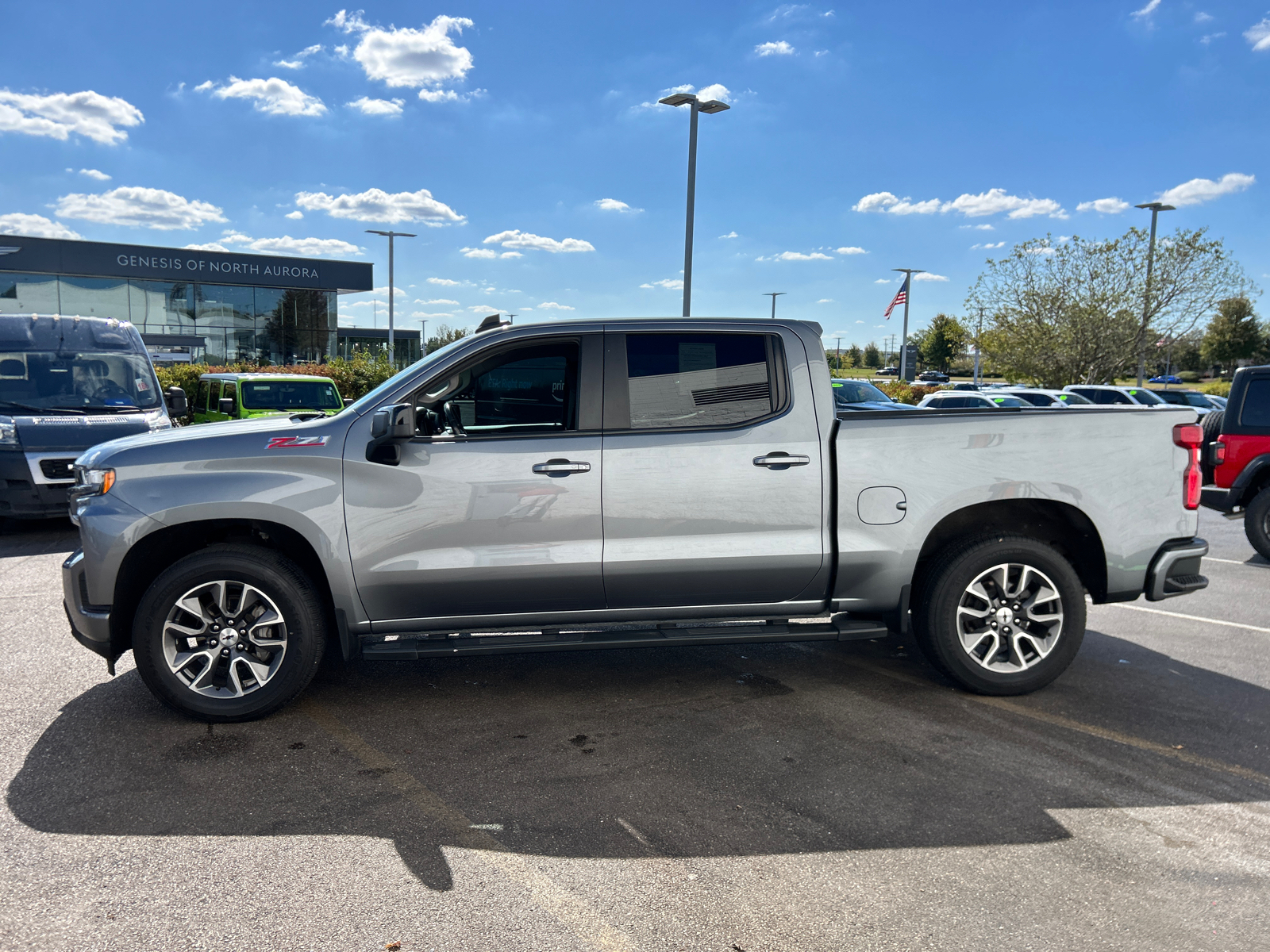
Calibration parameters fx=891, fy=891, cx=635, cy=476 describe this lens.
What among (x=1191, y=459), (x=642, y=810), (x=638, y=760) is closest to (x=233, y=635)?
(x=638, y=760)

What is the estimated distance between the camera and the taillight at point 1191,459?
4672 mm

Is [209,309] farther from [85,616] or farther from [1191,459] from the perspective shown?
[1191,459]

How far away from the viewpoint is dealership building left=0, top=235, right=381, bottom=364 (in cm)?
3903

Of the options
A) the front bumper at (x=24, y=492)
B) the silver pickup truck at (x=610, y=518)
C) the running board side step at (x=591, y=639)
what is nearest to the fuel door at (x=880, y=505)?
the silver pickup truck at (x=610, y=518)

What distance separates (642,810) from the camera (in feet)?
11.6

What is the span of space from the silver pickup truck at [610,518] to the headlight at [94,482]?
18mm

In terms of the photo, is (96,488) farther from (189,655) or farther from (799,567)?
(799,567)

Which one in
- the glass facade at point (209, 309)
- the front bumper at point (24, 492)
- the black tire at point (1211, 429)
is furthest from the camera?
the glass facade at point (209, 309)

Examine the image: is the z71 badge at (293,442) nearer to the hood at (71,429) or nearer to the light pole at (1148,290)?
the hood at (71,429)

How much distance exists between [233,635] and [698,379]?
8.56ft

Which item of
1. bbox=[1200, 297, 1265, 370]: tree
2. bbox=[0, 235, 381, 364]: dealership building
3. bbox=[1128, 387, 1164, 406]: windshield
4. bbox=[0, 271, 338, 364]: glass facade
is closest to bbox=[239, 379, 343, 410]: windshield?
bbox=[1128, 387, 1164, 406]: windshield

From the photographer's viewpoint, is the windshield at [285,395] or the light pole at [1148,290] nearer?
the windshield at [285,395]

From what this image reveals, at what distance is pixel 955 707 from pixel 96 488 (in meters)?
4.41

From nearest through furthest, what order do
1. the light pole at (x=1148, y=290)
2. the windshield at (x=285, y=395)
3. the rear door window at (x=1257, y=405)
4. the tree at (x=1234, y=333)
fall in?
the rear door window at (x=1257, y=405), the windshield at (x=285, y=395), the light pole at (x=1148, y=290), the tree at (x=1234, y=333)
